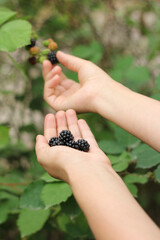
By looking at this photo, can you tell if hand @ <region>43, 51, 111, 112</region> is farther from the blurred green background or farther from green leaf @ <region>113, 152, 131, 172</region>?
green leaf @ <region>113, 152, 131, 172</region>

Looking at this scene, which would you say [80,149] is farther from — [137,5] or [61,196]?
[137,5]

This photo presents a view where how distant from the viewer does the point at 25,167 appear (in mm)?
2510

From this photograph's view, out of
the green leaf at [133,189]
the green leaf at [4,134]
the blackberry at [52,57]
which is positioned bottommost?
the green leaf at [4,134]

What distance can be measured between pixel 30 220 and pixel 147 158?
0.68 metres

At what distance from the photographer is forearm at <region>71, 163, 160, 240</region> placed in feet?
2.74

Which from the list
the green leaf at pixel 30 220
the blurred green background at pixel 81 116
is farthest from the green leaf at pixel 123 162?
the green leaf at pixel 30 220

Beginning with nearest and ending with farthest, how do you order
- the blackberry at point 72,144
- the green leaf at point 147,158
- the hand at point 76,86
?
the green leaf at point 147,158 < the blackberry at point 72,144 < the hand at point 76,86

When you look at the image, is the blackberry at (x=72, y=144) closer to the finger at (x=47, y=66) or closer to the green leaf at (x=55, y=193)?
the green leaf at (x=55, y=193)

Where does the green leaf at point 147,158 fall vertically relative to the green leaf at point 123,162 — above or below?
above

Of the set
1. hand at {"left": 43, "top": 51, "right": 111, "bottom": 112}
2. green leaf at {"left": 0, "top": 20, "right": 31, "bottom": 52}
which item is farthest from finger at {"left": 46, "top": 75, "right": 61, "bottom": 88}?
green leaf at {"left": 0, "top": 20, "right": 31, "bottom": 52}

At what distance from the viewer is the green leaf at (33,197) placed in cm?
125

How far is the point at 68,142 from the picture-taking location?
4.30 ft

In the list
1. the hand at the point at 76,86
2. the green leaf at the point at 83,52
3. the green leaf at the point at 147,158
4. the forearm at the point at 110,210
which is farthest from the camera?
the green leaf at the point at 83,52

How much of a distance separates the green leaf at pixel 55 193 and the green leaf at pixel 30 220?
0.26 m
